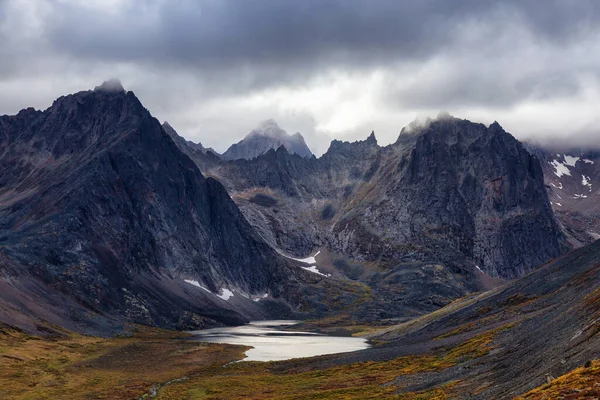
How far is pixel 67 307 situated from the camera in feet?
631

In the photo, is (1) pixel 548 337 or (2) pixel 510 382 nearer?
(2) pixel 510 382

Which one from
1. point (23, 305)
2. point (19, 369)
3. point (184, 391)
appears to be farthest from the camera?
point (23, 305)

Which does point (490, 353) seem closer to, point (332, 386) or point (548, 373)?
point (332, 386)

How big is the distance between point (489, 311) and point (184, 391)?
7865 cm

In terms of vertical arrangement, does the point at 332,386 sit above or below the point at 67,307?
below

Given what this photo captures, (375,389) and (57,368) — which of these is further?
(57,368)

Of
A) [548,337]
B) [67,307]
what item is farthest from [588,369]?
[67,307]

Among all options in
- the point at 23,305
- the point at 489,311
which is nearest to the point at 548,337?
the point at 489,311

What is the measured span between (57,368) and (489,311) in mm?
98338

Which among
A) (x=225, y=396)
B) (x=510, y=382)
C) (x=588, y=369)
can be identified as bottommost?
(x=225, y=396)

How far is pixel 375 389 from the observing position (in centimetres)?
7588

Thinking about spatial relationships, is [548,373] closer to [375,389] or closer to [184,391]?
[375,389]

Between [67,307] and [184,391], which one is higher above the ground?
[67,307]

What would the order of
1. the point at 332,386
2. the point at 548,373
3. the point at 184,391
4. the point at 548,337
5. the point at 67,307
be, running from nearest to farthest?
the point at 548,373
the point at 548,337
the point at 332,386
the point at 184,391
the point at 67,307
